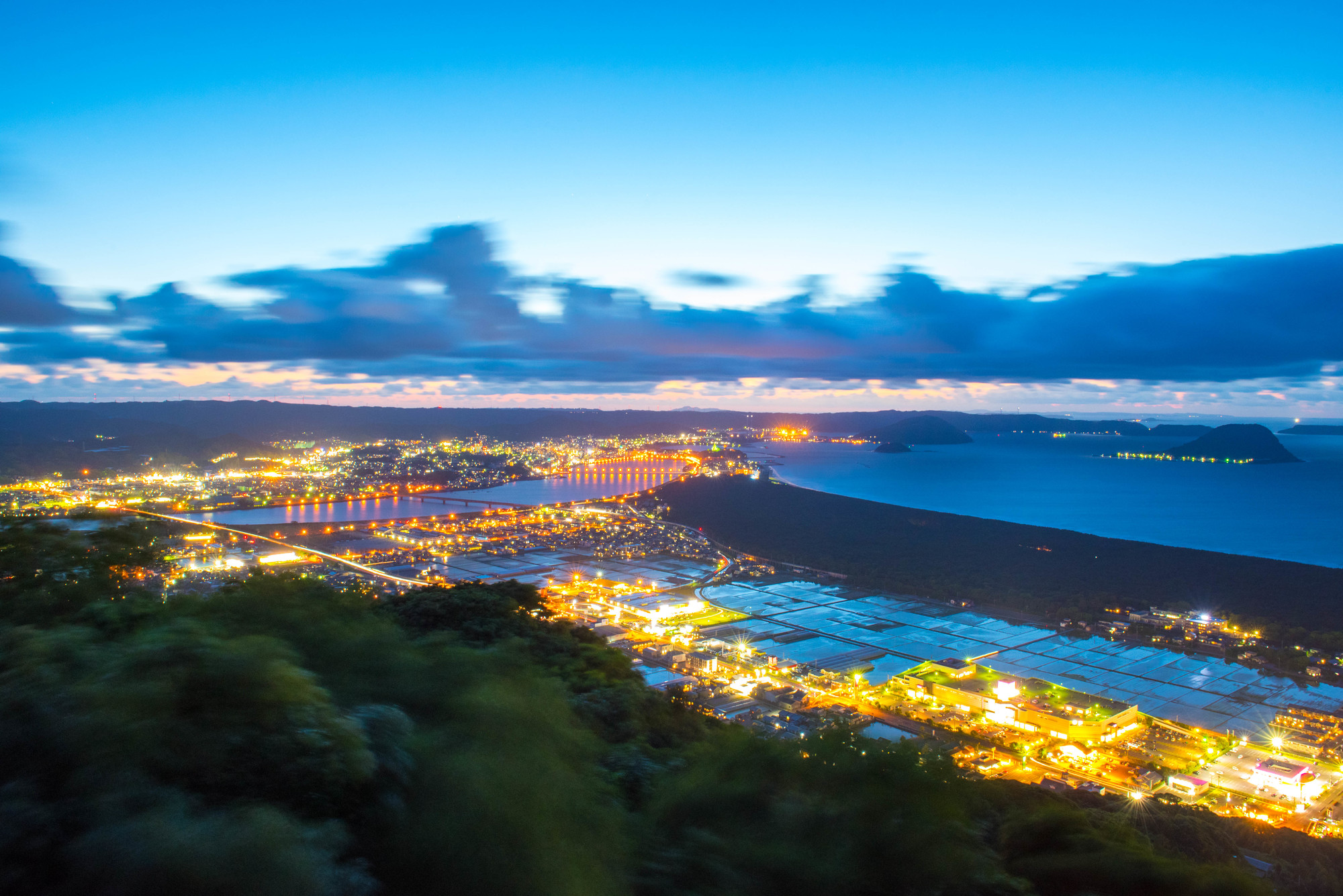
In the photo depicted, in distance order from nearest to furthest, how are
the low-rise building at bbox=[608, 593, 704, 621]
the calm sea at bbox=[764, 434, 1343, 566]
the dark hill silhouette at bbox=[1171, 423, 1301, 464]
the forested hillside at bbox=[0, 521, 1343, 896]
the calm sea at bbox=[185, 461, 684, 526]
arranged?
1. the forested hillside at bbox=[0, 521, 1343, 896]
2. the low-rise building at bbox=[608, 593, 704, 621]
3. the calm sea at bbox=[185, 461, 684, 526]
4. the calm sea at bbox=[764, 434, 1343, 566]
5. the dark hill silhouette at bbox=[1171, 423, 1301, 464]

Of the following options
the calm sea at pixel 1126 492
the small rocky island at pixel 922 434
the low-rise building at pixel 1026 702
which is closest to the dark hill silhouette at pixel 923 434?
the small rocky island at pixel 922 434

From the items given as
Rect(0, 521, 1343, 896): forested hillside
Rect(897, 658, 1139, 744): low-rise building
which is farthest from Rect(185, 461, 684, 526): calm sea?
Rect(0, 521, 1343, 896): forested hillside

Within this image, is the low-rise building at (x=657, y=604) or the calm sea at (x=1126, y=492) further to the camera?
the calm sea at (x=1126, y=492)

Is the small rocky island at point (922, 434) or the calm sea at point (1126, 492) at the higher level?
the small rocky island at point (922, 434)

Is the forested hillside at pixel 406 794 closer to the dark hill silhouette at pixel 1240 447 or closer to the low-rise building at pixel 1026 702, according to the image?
the low-rise building at pixel 1026 702

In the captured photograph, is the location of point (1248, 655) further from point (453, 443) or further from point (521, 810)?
point (453, 443)

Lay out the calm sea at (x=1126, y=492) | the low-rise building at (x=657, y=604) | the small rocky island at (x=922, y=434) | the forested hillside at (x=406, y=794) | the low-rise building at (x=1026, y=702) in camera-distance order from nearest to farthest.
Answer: the forested hillside at (x=406, y=794) < the low-rise building at (x=1026, y=702) < the low-rise building at (x=657, y=604) < the calm sea at (x=1126, y=492) < the small rocky island at (x=922, y=434)

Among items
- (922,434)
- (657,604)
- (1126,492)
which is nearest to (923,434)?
(922,434)

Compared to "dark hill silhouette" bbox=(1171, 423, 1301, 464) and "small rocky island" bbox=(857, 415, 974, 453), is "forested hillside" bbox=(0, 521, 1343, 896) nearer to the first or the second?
"dark hill silhouette" bbox=(1171, 423, 1301, 464)
